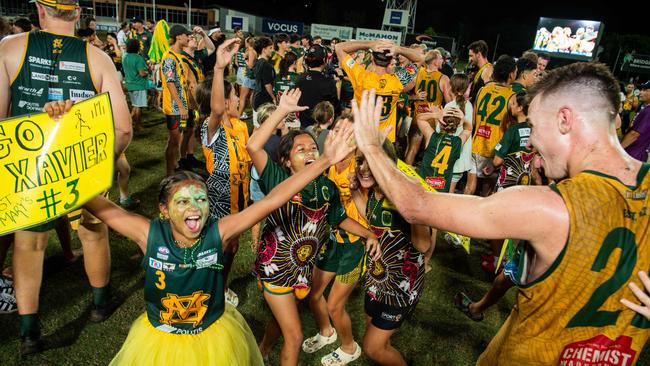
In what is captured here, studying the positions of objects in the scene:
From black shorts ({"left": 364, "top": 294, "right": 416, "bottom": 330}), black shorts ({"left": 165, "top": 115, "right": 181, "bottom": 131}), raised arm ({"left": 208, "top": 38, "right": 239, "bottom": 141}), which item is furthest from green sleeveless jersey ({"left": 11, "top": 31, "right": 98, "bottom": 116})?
black shorts ({"left": 165, "top": 115, "right": 181, "bottom": 131})

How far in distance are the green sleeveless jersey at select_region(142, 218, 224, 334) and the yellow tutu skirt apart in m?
0.05

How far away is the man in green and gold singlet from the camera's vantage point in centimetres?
299

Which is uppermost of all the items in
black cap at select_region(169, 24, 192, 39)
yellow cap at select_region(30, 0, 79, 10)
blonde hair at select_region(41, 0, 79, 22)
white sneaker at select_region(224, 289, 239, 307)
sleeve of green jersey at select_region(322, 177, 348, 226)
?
black cap at select_region(169, 24, 192, 39)

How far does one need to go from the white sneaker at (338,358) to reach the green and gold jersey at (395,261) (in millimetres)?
907

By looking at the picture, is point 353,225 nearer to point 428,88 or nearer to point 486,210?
point 486,210

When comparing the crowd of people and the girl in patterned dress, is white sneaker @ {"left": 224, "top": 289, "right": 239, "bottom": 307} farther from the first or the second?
the girl in patterned dress

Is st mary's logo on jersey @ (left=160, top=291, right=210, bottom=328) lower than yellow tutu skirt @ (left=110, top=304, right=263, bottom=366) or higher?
higher

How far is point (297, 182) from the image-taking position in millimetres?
2416

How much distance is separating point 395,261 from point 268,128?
1.31 metres

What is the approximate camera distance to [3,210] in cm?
220

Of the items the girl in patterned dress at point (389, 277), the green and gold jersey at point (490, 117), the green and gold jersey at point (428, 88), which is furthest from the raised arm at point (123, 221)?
the green and gold jersey at point (428, 88)

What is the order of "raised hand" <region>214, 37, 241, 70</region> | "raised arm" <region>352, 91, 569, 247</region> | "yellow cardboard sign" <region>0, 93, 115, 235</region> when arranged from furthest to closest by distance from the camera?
"raised hand" <region>214, 37, 241, 70</region>, "yellow cardboard sign" <region>0, 93, 115, 235</region>, "raised arm" <region>352, 91, 569, 247</region>

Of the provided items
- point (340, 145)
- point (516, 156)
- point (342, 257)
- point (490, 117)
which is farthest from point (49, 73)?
point (490, 117)

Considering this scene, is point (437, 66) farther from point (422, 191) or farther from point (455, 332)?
point (422, 191)
